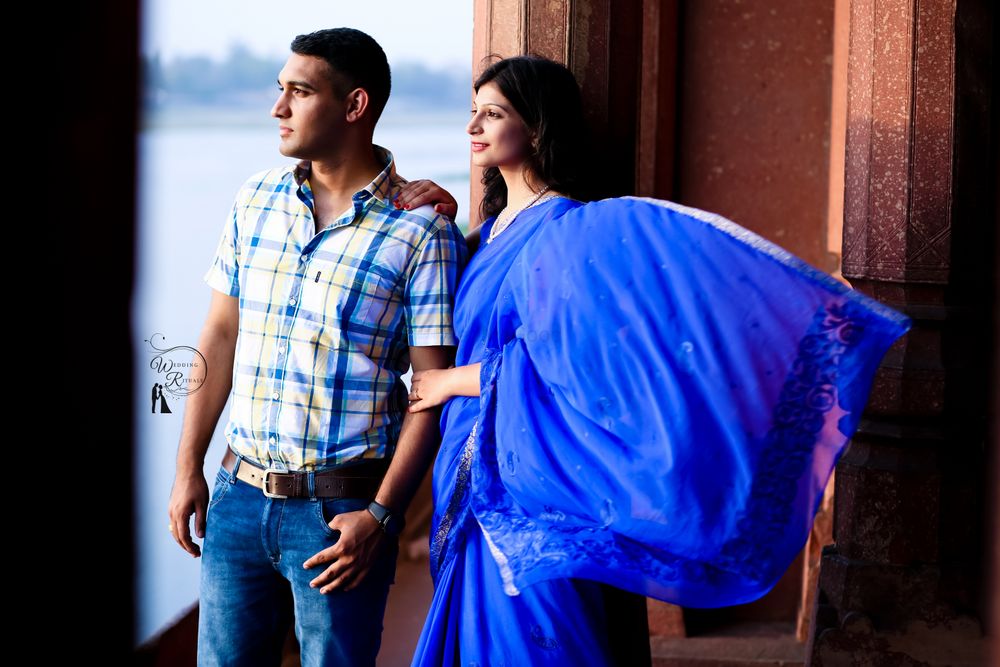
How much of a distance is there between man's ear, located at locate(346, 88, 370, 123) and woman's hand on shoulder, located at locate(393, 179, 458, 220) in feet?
0.54

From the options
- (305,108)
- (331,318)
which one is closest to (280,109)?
(305,108)

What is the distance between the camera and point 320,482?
2.00 m

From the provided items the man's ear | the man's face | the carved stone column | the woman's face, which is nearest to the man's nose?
the man's face

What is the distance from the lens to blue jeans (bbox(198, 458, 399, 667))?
199cm

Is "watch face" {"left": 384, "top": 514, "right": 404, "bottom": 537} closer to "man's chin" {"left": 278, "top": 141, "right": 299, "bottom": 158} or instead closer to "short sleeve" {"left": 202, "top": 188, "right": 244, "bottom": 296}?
"short sleeve" {"left": 202, "top": 188, "right": 244, "bottom": 296}

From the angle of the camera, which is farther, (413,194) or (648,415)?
(413,194)

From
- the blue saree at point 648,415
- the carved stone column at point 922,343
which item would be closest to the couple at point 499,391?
the blue saree at point 648,415

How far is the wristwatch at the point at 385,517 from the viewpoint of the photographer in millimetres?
1999

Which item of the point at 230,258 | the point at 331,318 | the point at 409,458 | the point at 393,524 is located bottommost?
the point at 393,524

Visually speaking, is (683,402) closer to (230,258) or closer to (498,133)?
(498,133)

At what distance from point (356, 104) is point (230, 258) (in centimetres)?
39

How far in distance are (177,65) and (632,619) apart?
231cm

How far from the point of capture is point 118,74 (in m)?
0.88

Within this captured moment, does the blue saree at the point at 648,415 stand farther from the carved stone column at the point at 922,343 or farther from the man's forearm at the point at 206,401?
the carved stone column at the point at 922,343
